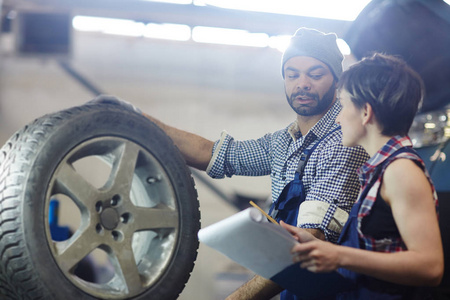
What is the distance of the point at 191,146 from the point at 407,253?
2.98 feet

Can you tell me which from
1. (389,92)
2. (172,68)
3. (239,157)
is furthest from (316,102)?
(172,68)

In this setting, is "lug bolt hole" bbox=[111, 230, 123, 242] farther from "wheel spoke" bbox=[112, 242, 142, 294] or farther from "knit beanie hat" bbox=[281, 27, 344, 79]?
"knit beanie hat" bbox=[281, 27, 344, 79]

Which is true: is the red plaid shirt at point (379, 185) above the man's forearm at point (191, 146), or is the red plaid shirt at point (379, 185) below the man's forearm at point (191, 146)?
above

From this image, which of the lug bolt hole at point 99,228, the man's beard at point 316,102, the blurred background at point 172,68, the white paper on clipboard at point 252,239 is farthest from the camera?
the blurred background at point 172,68

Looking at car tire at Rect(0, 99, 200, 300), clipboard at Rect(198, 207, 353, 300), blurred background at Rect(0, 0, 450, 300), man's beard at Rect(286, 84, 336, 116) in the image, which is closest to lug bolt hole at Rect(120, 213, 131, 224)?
car tire at Rect(0, 99, 200, 300)

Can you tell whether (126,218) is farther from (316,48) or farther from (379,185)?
(316,48)

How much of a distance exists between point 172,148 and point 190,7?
13.3ft

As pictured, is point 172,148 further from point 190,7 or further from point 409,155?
point 190,7

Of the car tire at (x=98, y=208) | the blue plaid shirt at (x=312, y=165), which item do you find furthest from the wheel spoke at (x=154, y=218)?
the blue plaid shirt at (x=312, y=165)

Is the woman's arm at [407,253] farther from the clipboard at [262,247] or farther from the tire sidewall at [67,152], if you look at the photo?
the tire sidewall at [67,152]

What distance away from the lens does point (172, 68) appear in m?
6.16

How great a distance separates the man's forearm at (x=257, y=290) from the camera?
1385mm

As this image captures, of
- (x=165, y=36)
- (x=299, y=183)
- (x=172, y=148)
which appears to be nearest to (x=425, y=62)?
(x=299, y=183)

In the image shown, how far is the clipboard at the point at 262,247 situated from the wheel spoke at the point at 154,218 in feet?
0.84
